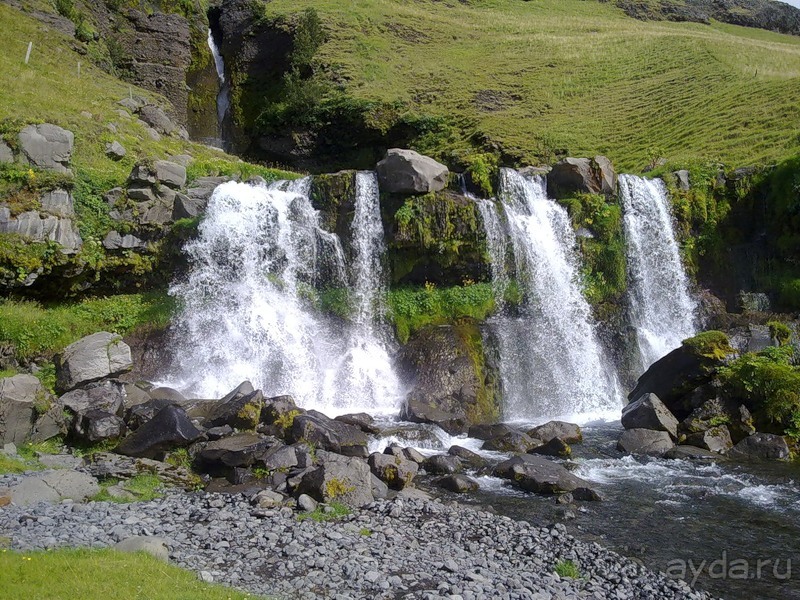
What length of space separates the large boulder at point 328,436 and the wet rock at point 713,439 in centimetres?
871

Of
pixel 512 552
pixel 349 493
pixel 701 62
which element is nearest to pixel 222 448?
pixel 349 493

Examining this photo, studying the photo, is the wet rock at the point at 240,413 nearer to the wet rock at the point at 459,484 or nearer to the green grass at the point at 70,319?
the wet rock at the point at 459,484

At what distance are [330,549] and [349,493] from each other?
2411mm

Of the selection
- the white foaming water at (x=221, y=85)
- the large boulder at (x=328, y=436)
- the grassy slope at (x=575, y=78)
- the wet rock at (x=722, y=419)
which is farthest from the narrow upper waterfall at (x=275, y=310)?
the white foaming water at (x=221, y=85)

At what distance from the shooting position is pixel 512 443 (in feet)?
56.1

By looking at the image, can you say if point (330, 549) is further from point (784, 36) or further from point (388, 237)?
point (784, 36)

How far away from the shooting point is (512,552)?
10.2 meters

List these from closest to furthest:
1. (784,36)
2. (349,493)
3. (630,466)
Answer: (349,493)
(630,466)
(784,36)

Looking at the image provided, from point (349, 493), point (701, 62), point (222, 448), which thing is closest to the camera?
point (349, 493)

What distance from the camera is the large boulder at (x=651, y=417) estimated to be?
58.7 feet

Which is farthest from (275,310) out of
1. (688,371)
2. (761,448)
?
(761,448)

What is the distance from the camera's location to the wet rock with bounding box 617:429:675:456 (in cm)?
1684

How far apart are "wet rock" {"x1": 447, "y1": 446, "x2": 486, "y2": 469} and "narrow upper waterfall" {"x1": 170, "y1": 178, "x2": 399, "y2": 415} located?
17.2 feet

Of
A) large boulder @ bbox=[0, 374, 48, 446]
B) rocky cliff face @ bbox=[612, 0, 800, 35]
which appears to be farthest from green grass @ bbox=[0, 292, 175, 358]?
rocky cliff face @ bbox=[612, 0, 800, 35]
